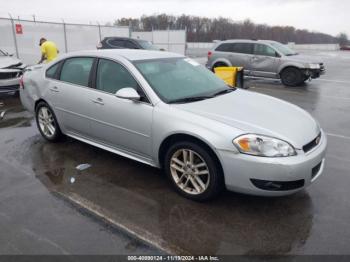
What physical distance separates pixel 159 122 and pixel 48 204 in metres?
1.50

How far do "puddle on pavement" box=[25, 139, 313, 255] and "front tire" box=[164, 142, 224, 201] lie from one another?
0.13 m

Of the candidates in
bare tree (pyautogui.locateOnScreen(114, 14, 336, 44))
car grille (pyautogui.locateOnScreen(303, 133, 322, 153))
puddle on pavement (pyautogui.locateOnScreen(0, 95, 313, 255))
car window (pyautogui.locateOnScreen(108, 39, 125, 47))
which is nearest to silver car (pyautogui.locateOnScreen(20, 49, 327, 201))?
car grille (pyautogui.locateOnScreen(303, 133, 322, 153))

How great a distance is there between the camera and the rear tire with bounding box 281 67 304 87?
12.0 m

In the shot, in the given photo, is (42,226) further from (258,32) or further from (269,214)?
(258,32)

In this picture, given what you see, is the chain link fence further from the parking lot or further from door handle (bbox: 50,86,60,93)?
the parking lot

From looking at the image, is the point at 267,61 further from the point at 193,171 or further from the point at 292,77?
the point at 193,171

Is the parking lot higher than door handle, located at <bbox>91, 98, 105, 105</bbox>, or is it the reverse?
door handle, located at <bbox>91, 98, 105, 105</bbox>

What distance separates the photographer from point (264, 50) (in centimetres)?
1264

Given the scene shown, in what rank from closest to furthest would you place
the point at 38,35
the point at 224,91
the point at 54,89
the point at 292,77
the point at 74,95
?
the point at 224,91 < the point at 74,95 < the point at 54,89 < the point at 292,77 < the point at 38,35

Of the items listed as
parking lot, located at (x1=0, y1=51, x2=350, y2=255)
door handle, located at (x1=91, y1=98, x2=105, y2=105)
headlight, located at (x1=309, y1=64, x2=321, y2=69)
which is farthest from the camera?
Answer: headlight, located at (x1=309, y1=64, x2=321, y2=69)

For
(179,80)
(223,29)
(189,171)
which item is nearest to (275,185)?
(189,171)

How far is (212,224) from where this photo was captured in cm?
314

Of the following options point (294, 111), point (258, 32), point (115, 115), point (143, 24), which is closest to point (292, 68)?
point (294, 111)

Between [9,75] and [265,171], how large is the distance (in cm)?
847
